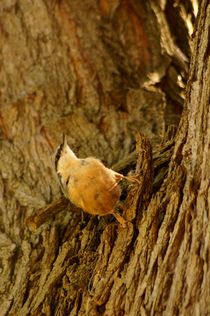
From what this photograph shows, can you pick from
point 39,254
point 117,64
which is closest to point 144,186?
point 39,254

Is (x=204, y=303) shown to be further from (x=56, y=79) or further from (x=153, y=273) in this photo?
(x=56, y=79)

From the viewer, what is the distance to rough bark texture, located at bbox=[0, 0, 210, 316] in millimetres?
1879

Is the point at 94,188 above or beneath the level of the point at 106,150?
beneath

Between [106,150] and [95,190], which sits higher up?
[106,150]

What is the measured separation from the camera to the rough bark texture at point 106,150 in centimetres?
188

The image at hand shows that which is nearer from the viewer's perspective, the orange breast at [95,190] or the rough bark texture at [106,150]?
the rough bark texture at [106,150]

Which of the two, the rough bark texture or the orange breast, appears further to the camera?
the orange breast

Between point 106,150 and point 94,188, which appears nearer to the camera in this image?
point 94,188

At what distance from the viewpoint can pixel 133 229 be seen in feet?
6.72

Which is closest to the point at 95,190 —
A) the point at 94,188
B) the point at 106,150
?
the point at 94,188

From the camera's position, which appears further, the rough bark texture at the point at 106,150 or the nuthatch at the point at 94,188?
the nuthatch at the point at 94,188

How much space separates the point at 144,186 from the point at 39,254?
55 centimetres

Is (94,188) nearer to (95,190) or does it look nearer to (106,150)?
(95,190)

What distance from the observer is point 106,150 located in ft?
9.22
